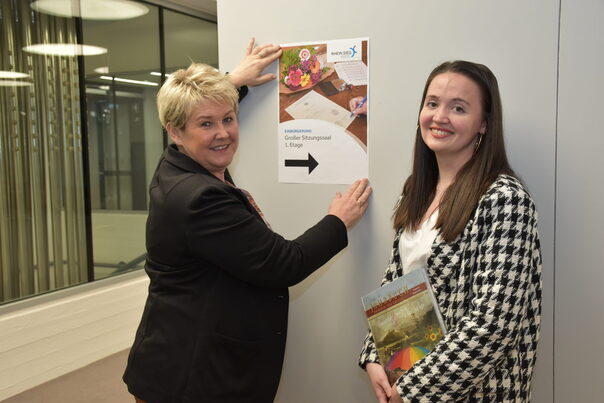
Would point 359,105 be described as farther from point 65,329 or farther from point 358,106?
point 65,329

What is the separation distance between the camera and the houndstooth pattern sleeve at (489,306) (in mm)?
1088

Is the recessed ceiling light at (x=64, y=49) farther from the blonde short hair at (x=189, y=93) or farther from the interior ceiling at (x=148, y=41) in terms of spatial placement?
the blonde short hair at (x=189, y=93)

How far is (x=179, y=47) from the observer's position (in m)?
4.91

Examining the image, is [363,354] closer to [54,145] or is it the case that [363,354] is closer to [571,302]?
[571,302]

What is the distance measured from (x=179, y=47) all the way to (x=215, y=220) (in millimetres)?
3968

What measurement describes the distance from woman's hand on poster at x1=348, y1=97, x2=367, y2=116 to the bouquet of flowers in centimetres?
14

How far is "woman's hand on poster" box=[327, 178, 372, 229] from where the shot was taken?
1614 millimetres

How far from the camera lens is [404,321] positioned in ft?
4.30

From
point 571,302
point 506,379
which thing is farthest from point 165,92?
point 571,302

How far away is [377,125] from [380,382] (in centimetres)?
77

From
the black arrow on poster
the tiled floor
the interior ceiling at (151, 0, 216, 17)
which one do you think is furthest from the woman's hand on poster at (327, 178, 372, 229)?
the interior ceiling at (151, 0, 216, 17)

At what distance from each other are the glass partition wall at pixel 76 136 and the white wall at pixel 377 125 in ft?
7.53

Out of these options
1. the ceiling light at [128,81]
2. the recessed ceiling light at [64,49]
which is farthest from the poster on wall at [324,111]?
the ceiling light at [128,81]

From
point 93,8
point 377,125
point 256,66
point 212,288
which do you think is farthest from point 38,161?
point 377,125
